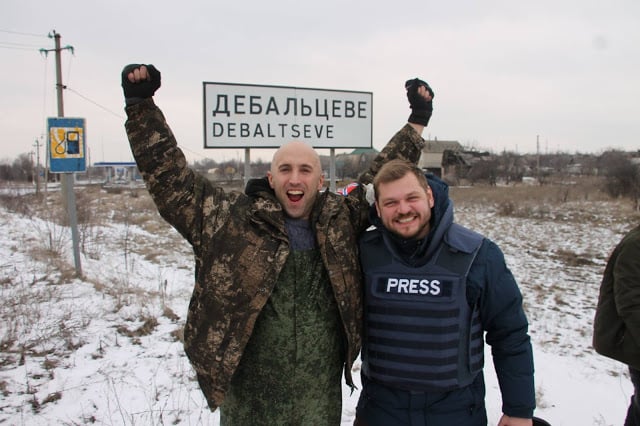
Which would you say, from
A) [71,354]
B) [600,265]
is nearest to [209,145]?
[71,354]

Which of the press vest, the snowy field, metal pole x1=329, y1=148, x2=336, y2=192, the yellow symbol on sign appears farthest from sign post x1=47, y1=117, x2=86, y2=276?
the press vest

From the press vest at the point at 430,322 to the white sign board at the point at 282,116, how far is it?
2924mm

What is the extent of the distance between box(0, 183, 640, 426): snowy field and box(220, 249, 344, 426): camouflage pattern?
1.58 metres

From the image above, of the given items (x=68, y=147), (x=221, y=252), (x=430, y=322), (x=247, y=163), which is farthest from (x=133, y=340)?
(x=68, y=147)

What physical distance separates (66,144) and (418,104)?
689 centimetres

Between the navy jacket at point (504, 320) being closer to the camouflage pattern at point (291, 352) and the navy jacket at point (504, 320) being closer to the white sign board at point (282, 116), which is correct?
the camouflage pattern at point (291, 352)

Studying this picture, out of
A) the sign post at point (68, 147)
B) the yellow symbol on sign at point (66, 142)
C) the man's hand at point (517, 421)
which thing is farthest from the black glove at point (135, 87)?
the yellow symbol on sign at point (66, 142)

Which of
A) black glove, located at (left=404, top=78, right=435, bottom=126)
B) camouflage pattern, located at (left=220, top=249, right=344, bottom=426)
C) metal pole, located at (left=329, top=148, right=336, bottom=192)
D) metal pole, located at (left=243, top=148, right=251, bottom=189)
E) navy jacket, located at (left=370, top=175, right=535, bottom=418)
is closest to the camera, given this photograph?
navy jacket, located at (left=370, top=175, right=535, bottom=418)

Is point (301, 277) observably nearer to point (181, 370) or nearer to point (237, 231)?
point (237, 231)

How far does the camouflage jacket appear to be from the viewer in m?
1.92

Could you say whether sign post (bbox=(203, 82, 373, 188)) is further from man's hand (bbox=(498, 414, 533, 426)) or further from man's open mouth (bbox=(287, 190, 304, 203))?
man's hand (bbox=(498, 414, 533, 426))

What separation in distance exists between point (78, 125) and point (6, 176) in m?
71.5

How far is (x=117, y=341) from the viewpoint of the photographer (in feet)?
15.7

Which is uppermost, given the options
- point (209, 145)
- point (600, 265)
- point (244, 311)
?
point (209, 145)
